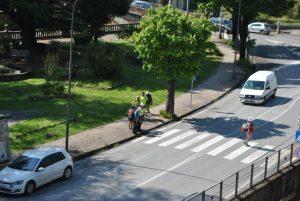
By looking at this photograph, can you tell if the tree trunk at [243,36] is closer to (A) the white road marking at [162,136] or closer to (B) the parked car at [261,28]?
(A) the white road marking at [162,136]

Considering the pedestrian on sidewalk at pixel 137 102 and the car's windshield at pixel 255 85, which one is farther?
the car's windshield at pixel 255 85

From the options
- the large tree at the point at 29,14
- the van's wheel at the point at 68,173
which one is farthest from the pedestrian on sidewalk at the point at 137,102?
the large tree at the point at 29,14

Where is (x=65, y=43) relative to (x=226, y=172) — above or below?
above

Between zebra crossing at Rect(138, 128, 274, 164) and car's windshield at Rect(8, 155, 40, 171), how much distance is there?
9.52 metres

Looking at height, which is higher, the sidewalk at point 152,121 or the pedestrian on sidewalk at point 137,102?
the pedestrian on sidewalk at point 137,102

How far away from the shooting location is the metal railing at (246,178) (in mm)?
21005

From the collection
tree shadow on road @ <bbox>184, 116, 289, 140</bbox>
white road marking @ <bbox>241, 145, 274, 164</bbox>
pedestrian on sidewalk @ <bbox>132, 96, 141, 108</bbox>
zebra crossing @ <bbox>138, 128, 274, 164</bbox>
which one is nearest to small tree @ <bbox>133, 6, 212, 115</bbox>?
pedestrian on sidewalk @ <bbox>132, 96, 141, 108</bbox>

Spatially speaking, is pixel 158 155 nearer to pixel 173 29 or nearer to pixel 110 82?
pixel 173 29

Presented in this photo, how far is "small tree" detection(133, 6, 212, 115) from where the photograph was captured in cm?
3684

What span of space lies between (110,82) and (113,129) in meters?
12.6

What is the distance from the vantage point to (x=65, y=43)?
214 ft

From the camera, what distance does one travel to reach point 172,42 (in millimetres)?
36469

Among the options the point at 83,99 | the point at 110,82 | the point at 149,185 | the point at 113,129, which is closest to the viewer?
the point at 149,185

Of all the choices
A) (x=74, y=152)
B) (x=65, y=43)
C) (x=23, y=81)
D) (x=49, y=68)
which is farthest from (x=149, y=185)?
(x=65, y=43)
